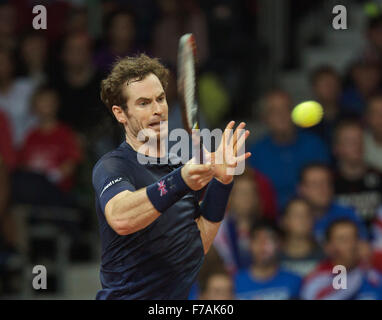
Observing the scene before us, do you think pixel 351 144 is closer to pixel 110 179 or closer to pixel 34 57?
pixel 34 57

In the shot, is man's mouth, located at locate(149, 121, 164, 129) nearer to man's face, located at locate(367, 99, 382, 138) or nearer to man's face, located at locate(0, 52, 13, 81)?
man's face, located at locate(367, 99, 382, 138)

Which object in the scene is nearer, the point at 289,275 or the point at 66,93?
the point at 289,275

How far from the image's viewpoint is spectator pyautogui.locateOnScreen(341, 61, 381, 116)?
27.7 feet

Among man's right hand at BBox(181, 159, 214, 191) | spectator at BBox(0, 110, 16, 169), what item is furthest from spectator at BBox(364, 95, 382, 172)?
man's right hand at BBox(181, 159, 214, 191)

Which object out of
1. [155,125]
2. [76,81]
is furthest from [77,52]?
[155,125]

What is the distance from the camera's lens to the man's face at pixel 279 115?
767 centimetres

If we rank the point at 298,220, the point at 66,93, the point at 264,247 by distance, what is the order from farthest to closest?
the point at 66,93 < the point at 298,220 < the point at 264,247

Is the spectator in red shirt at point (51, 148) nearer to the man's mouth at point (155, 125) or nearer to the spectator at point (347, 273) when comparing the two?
the spectator at point (347, 273)

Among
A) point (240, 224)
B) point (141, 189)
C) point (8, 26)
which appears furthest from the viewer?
point (8, 26)

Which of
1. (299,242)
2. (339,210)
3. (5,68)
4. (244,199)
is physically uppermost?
(5,68)

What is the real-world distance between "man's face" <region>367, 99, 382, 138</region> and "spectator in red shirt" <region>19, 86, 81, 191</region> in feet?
8.59

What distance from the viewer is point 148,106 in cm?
368

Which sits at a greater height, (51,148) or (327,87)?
(327,87)

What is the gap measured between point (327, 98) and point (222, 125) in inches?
40.1
